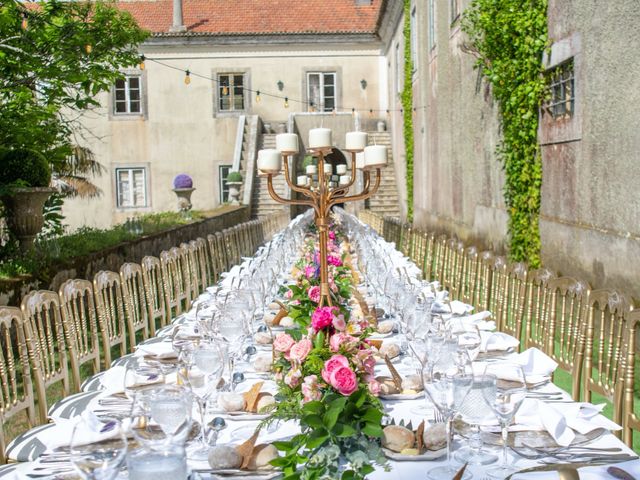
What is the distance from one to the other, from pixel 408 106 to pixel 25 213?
11900mm

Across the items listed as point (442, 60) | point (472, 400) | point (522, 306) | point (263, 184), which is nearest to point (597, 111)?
point (522, 306)

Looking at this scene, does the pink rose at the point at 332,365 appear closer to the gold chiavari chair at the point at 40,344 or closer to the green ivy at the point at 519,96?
the gold chiavari chair at the point at 40,344

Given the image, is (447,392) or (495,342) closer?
(447,392)

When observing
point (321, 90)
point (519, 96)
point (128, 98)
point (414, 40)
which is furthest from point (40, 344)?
point (128, 98)

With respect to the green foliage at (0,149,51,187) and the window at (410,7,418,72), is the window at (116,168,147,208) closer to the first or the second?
the window at (410,7,418,72)

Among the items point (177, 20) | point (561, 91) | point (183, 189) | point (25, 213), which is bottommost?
point (25, 213)

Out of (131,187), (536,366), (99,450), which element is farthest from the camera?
(131,187)

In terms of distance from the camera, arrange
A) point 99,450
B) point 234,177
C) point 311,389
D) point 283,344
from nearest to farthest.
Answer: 1. point 99,450
2. point 311,389
3. point 283,344
4. point 234,177

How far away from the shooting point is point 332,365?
6.87ft

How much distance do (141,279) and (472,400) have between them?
3.73 metres

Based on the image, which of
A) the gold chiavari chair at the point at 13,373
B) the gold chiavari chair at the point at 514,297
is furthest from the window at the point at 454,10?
the gold chiavari chair at the point at 13,373

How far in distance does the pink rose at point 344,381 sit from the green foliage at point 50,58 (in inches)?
208

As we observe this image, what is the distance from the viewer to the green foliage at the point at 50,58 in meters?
6.83

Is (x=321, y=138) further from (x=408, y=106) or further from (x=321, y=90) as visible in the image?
(x=321, y=90)
